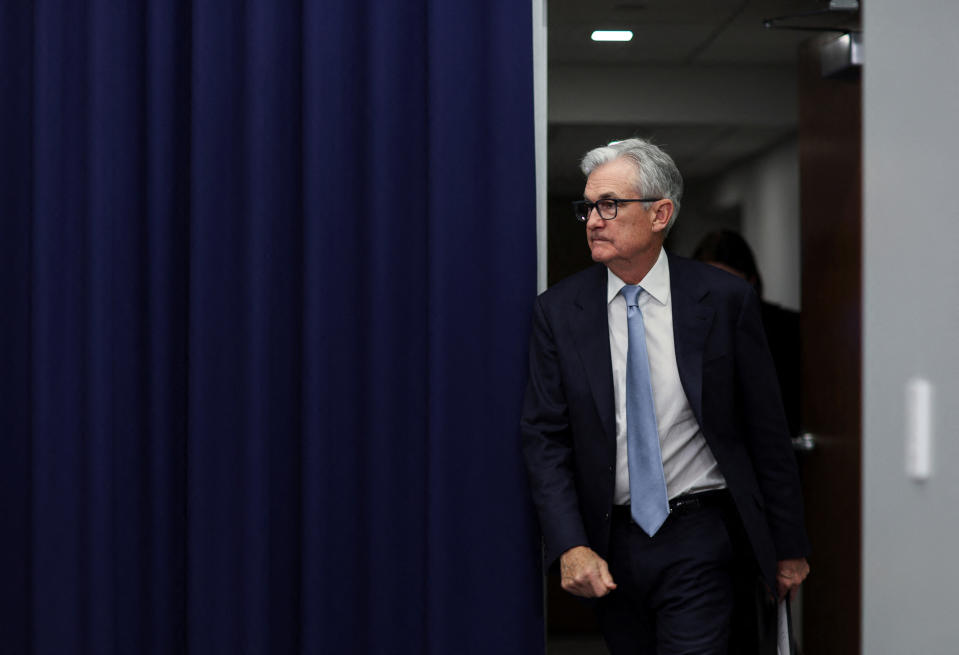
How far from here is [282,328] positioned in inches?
79.0

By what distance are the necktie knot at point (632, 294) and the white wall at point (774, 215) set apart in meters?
3.89

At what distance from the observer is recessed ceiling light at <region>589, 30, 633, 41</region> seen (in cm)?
463

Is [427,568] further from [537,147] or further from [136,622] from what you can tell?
[537,147]

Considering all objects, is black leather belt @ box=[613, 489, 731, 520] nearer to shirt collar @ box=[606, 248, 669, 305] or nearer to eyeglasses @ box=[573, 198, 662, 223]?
shirt collar @ box=[606, 248, 669, 305]

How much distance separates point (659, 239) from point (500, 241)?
328mm

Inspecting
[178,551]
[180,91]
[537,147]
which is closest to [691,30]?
[537,147]

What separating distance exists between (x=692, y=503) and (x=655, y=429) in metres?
0.17

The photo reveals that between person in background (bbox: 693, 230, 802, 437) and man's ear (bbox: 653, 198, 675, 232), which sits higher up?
man's ear (bbox: 653, 198, 675, 232)

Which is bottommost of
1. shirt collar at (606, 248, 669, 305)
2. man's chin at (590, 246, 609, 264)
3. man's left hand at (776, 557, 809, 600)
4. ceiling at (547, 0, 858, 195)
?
man's left hand at (776, 557, 809, 600)

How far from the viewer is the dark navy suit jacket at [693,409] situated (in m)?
1.83

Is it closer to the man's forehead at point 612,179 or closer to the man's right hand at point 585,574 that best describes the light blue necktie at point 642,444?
the man's right hand at point 585,574
